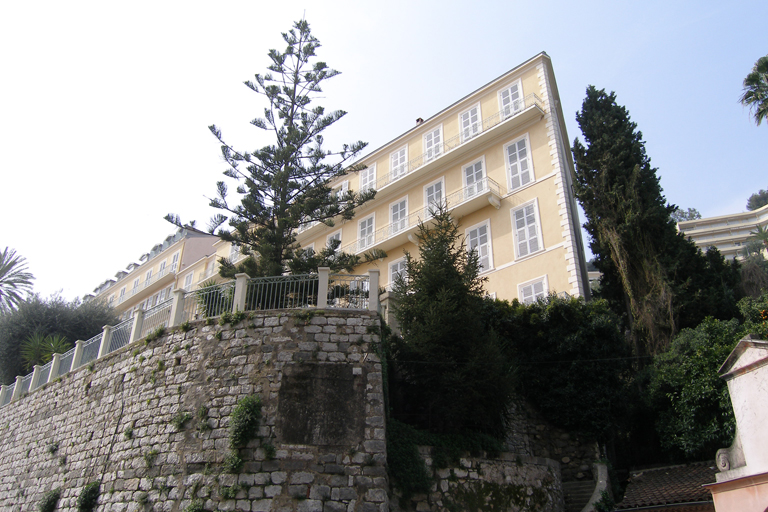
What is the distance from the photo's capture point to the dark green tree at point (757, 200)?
82.8 metres

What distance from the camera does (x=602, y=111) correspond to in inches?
781

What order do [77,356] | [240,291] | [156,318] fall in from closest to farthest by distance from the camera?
[240,291] < [156,318] < [77,356]

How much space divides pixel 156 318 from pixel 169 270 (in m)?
25.4

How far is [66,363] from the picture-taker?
16422 millimetres

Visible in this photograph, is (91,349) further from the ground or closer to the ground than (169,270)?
closer to the ground

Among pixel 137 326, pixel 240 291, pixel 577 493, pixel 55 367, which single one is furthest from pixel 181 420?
pixel 577 493

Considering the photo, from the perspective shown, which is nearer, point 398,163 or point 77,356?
point 77,356

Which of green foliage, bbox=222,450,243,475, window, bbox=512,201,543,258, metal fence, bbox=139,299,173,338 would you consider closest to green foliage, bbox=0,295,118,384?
metal fence, bbox=139,299,173,338

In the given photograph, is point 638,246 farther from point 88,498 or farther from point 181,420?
point 88,498

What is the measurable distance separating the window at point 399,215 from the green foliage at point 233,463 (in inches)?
561

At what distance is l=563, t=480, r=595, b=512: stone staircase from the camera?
12.6 meters

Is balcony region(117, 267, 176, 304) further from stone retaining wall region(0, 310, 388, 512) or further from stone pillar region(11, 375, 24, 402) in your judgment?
stone retaining wall region(0, 310, 388, 512)

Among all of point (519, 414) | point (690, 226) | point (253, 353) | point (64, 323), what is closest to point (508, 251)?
point (519, 414)

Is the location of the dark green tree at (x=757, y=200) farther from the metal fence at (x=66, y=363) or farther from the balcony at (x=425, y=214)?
the metal fence at (x=66, y=363)
